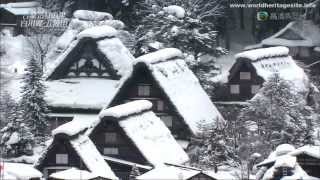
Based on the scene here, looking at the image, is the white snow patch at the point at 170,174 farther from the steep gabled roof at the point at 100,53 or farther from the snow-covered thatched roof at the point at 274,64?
the snow-covered thatched roof at the point at 274,64

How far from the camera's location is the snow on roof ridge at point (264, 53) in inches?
1257

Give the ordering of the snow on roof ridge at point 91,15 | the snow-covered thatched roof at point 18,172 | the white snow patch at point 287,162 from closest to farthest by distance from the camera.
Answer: the white snow patch at point 287,162 < the snow-covered thatched roof at point 18,172 < the snow on roof ridge at point 91,15

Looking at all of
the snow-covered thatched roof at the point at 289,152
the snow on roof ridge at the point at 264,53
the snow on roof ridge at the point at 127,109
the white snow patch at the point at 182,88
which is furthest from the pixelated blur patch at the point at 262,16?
the snow-covered thatched roof at the point at 289,152

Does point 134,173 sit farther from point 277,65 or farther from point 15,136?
point 277,65

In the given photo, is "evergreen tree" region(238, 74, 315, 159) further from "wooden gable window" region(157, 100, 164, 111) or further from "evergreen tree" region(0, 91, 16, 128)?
"evergreen tree" region(0, 91, 16, 128)

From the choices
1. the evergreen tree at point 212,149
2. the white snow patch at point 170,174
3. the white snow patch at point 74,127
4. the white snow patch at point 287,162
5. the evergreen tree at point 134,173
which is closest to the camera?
the white snow patch at point 287,162

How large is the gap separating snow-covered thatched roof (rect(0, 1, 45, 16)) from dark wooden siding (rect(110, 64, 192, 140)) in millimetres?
3356

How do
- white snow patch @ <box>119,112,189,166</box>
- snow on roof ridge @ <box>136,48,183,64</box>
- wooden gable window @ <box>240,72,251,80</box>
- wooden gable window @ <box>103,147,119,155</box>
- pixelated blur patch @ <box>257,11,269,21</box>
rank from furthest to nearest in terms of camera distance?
wooden gable window @ <box>240,72,251,80</box>, snow on roof ridge @ <box>136,48,183,64</box>, pixelated blur patch @ <box>257,11,269,21</box>, wooden gable window @ <box>103,147,119,155</box>, white snow patch @ <box>119,112,189,166</box>

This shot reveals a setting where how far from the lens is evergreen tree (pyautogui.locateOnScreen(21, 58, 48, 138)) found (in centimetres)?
2964

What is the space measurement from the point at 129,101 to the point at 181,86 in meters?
1.64

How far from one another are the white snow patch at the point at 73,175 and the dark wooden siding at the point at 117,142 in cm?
191

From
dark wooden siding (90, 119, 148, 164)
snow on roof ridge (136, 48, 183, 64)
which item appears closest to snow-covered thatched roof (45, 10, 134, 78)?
snow on roof ridge (136, 48, 183, 64)

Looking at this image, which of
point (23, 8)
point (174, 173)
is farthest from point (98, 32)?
point (174, 173)

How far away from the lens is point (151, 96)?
31.2m
